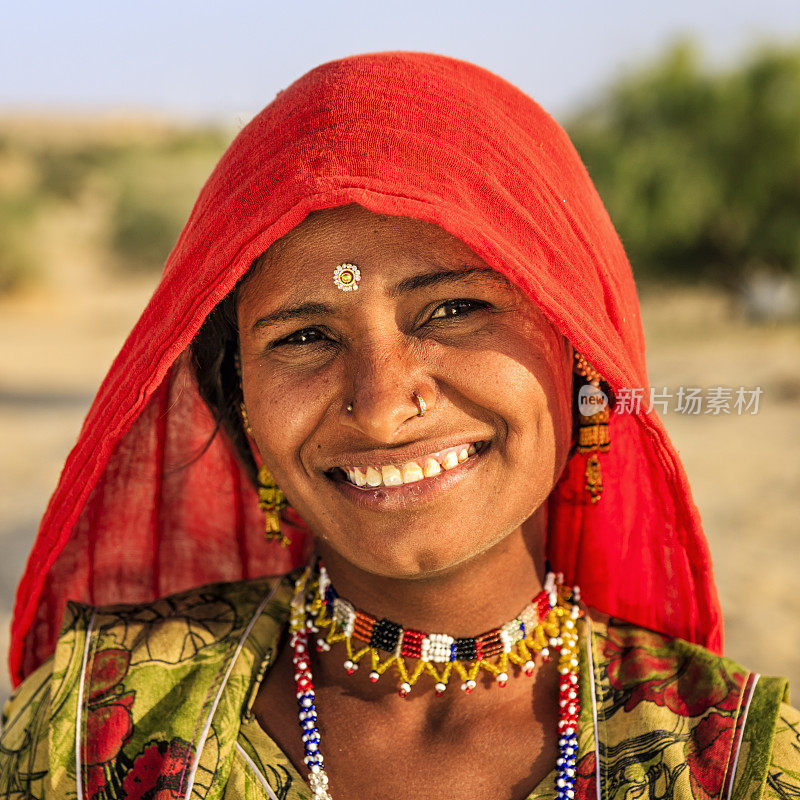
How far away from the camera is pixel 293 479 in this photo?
172 centimetres

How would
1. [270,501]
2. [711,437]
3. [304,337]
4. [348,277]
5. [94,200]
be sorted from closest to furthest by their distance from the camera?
[348,277], [304,337], [270,501], [711,437], [94,200]

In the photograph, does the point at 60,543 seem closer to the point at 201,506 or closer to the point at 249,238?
the point at 201,506

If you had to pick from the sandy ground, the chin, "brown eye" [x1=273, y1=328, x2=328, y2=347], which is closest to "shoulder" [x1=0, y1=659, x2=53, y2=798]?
the chin

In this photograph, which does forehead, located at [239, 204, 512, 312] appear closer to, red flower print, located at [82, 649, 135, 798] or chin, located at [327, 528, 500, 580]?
chin, located at [327, 528, 500, 580]

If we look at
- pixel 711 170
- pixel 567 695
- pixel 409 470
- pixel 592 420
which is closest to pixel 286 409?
pixel 409 470

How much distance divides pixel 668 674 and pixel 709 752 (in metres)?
0.19

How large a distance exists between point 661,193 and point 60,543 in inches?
489

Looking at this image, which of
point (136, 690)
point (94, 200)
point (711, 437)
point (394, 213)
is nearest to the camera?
point (394, 213)

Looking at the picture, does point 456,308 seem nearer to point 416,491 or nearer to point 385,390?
point 385,390

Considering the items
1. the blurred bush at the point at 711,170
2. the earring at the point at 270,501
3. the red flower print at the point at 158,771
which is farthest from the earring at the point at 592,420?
the blurred bush at the point at 711,170

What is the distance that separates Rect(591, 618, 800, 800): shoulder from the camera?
5.20 ft

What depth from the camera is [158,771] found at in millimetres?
1727

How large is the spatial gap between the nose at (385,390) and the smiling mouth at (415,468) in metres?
0.07

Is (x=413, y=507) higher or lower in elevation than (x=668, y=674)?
higher
